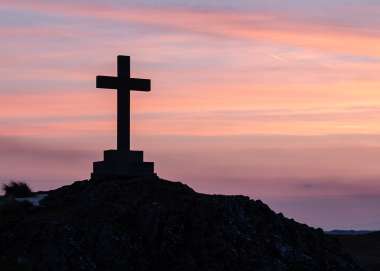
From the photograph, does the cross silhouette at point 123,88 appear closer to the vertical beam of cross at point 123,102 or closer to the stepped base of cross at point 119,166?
the vertical beam of cross at point 123,102

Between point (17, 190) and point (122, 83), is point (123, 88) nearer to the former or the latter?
point (122, 83)

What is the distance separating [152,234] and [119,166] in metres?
4.99

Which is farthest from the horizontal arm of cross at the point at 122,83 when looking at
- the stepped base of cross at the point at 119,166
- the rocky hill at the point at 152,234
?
the rocky hill at the point at 152,234

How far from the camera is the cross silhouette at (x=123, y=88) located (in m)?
33.5

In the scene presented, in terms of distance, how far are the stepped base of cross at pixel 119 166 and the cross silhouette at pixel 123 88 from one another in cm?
57

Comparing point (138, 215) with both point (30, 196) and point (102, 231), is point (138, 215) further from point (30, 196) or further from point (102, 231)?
point (30, 196)

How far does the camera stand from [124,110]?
33906mm

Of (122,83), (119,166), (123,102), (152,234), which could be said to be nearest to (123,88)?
(122,83)

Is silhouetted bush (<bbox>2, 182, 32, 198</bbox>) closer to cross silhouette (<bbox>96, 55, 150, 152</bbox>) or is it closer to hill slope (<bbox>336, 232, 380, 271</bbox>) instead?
cross silhouette (<bbox>96, 55, 150, 152</bbox>)

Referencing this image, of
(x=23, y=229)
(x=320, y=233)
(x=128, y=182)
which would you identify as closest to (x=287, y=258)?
(x=320, y=233)

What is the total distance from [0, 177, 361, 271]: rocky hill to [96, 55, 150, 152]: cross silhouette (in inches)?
89.8

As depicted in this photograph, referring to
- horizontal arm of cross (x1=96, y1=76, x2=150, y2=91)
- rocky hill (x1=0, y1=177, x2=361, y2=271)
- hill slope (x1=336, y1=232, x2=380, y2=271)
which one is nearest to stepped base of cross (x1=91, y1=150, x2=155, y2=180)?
rocky hill (x1=0, y1=177, x2=361, y2=271)

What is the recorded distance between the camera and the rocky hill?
2731cm

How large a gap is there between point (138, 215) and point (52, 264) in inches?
141
